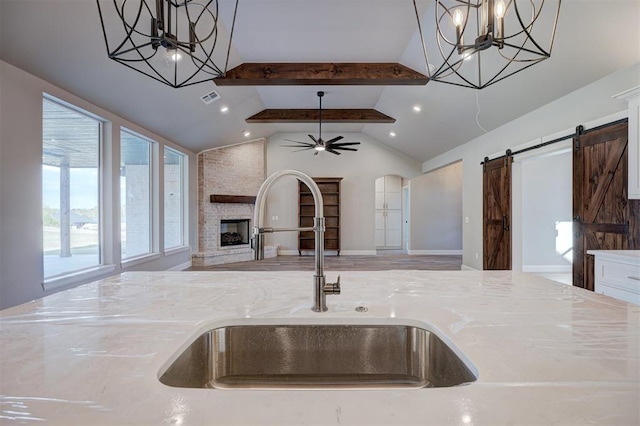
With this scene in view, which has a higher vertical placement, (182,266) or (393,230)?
(393,230)

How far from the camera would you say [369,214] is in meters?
8.77

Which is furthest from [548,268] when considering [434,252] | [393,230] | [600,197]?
[393,230]

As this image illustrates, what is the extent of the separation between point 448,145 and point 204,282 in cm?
650

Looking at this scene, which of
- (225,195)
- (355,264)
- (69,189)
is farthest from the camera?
(225,195)

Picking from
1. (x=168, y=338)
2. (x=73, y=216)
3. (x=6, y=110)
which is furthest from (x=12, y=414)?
(x=73, y=216)

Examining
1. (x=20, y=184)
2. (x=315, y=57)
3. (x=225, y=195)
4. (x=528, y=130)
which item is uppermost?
(x=315, y=57)

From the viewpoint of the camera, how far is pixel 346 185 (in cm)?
879

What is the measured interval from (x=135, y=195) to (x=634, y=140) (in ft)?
19.6

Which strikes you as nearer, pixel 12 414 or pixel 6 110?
pixel 12 414

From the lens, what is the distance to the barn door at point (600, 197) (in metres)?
2.84

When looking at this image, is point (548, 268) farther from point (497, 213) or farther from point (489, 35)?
point (489, 35)

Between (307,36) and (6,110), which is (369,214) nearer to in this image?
(307,36)

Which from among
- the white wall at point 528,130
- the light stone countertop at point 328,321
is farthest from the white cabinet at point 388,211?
the light stone countertop at point 328,321

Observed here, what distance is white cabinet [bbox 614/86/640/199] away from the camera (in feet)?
7.57
